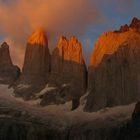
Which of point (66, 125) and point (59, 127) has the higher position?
point (66, 125)

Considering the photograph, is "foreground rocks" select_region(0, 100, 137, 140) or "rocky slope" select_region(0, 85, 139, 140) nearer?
"foreground rocks" select_region(0, 100, 137, 140)

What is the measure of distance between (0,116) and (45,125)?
1343cm

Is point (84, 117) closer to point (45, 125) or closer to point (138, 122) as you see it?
point (45, 125)

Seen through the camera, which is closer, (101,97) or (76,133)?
(76,133)

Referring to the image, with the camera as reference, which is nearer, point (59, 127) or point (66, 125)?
point (66, 125)

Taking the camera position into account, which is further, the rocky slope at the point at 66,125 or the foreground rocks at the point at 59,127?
the rocky slope at the point at 66,125

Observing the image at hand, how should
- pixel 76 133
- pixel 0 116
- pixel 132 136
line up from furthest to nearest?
pixel 0 116
pixel 76 133
pixel 132 136

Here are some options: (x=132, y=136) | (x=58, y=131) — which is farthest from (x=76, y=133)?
(x=132, y=136)

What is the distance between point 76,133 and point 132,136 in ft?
67.1

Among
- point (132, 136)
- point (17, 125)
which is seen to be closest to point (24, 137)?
point (17, 125)

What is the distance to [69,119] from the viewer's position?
629ft

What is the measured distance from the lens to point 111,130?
561 ft

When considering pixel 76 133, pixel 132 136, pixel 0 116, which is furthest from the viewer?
pixel 0 116

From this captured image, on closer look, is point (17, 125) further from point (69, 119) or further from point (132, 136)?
point (132, 136)
